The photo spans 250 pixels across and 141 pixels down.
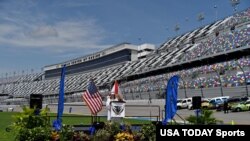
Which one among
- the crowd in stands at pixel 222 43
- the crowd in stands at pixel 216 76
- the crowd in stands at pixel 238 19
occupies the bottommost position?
the crowd in stands at pixel 216 76

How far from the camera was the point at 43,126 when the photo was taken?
1228cm

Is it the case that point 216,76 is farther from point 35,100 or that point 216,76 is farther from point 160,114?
point 35,100

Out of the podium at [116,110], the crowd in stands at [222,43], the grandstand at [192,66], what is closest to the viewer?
the podium at [116,110]

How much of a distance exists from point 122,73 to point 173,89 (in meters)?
103

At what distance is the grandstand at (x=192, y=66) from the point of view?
204 feet

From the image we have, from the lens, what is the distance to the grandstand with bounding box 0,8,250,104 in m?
62.2

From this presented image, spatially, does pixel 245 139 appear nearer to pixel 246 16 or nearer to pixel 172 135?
pixel 172 135

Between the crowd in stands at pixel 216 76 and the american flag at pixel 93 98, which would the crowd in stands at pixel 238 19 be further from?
the american flag at pixel 93 98

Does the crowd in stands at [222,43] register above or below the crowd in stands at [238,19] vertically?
below

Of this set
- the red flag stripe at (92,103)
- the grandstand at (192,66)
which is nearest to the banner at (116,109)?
the red flag stripe at (92,103)

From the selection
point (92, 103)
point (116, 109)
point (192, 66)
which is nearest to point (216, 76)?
point (192, 66)

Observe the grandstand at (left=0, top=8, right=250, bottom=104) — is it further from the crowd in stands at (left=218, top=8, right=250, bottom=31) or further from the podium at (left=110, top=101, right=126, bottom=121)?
the podium at (left=110, top=101, right=126, bottom=121)

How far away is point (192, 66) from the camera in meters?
84.5

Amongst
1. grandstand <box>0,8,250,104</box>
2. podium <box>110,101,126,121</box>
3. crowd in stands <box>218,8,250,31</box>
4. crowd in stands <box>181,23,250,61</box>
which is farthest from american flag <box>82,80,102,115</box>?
crowd in stands <box>218,8,250,31</box>
